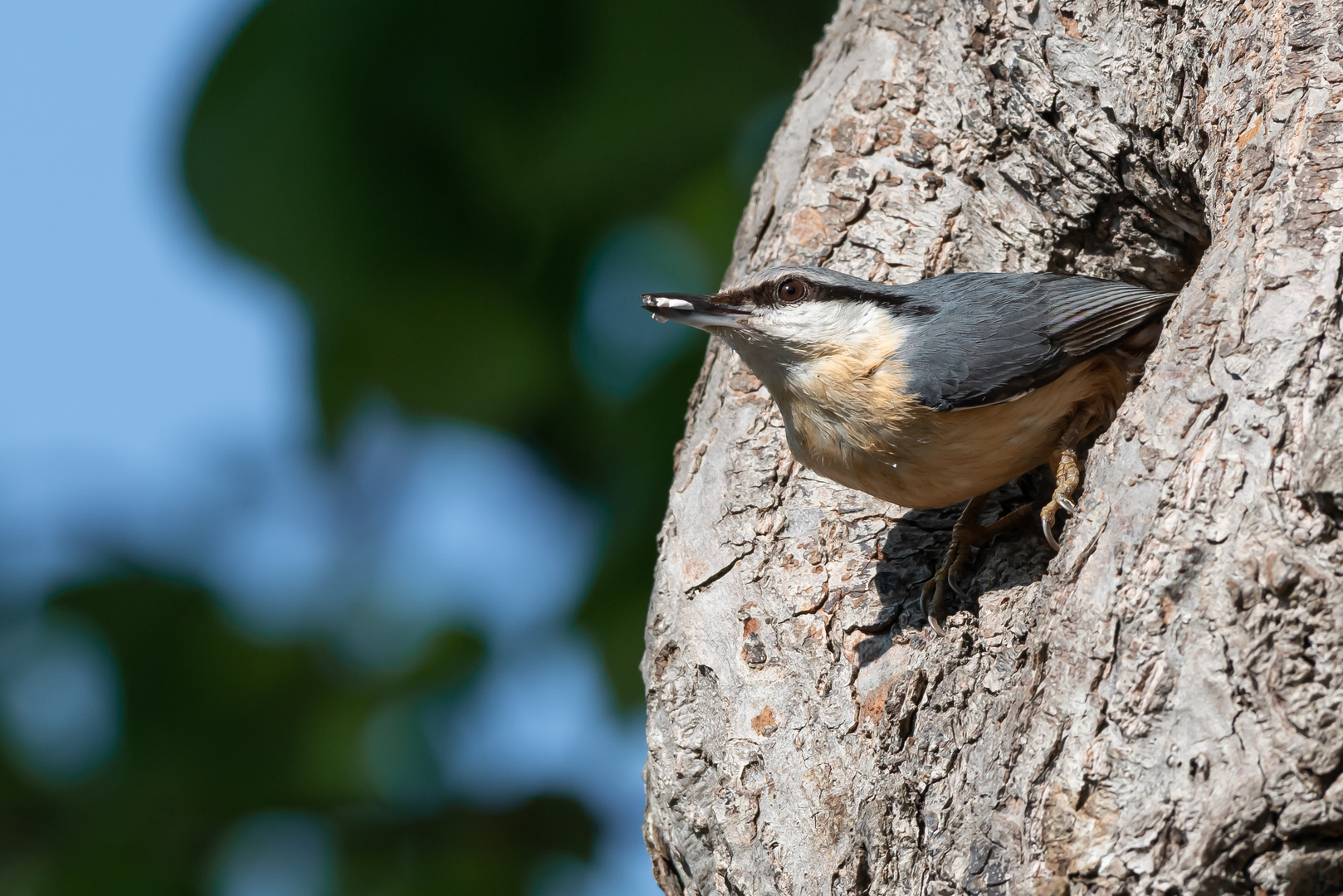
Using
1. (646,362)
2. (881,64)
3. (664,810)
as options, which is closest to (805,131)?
(881,64)

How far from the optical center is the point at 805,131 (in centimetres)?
366

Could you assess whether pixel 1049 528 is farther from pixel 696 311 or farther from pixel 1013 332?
pixel 696 311

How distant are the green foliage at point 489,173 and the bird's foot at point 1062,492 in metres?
1.70

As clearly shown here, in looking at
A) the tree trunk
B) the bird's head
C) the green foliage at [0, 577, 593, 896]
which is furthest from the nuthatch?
the green foliage at [0, 577, 593, 896]

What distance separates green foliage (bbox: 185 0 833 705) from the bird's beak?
139cm

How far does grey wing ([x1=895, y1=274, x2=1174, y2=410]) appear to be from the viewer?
267 cm

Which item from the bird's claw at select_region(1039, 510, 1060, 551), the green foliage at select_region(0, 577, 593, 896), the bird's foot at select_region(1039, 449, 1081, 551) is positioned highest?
the bird's foot at select_region(1039, 449, 1081, 551)

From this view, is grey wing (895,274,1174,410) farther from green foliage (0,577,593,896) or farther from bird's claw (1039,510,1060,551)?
green foliage (0,577,593,896)

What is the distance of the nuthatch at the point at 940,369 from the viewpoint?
269 centimetres

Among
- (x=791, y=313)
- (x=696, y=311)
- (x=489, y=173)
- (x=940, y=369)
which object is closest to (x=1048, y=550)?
(x=940, y=369)

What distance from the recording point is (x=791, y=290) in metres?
2.92

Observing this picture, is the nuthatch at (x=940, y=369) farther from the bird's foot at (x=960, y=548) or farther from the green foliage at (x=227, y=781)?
the green foliage at (x=227, y=781)

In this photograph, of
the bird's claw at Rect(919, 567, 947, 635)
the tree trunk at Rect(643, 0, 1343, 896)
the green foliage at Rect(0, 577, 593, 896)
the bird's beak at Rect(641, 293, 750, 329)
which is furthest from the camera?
the green foliage at Rect(0, 577, 593, 896)

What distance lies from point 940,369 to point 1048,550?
52 cm
